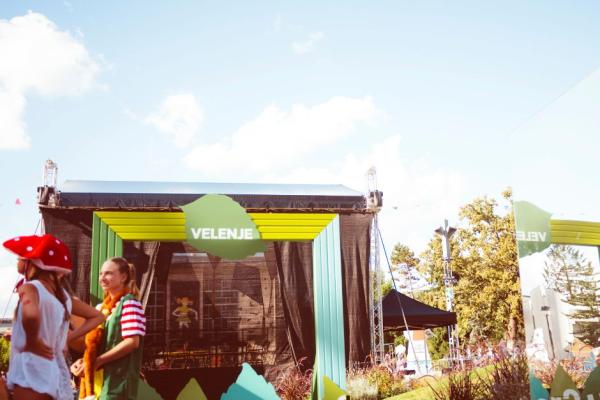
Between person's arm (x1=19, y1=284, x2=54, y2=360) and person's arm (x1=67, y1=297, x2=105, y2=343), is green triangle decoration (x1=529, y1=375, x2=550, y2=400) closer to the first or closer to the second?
person's arm (x1=67, y1=297, x2=105, y2=343)

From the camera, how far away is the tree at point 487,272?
18.0 meters

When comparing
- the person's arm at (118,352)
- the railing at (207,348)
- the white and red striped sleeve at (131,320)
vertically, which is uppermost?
the white and red striped sleeve at (131,320)

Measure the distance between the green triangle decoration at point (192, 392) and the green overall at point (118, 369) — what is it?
130 inches

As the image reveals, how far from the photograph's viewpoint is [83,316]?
8.54ft

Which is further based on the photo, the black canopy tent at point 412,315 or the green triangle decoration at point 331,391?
the black canopy tent at point 412,315

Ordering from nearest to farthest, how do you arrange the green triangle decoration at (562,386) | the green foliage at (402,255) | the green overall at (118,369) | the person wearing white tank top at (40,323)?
the person wearing white tank top at (40,323) < the green overall at (118,369) < the green triangle decoration at (562,386) < the green foliage at (402,255)

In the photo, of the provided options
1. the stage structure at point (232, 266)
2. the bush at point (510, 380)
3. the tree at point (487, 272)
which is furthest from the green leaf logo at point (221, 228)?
the tree at point (487, 272)

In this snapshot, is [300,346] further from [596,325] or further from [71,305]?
[71,305]

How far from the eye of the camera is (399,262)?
26.0 meters

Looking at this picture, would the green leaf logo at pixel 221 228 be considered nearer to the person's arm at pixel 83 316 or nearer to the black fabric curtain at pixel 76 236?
the black fabric curtain at pixel 76 236

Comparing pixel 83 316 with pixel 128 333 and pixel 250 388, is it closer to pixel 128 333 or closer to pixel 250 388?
pixel 128 333

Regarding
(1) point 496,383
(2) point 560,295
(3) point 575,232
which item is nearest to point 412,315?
(1) point 496,383

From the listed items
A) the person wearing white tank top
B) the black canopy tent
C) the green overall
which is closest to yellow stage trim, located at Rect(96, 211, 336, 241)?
the green overall

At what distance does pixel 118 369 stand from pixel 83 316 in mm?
507
